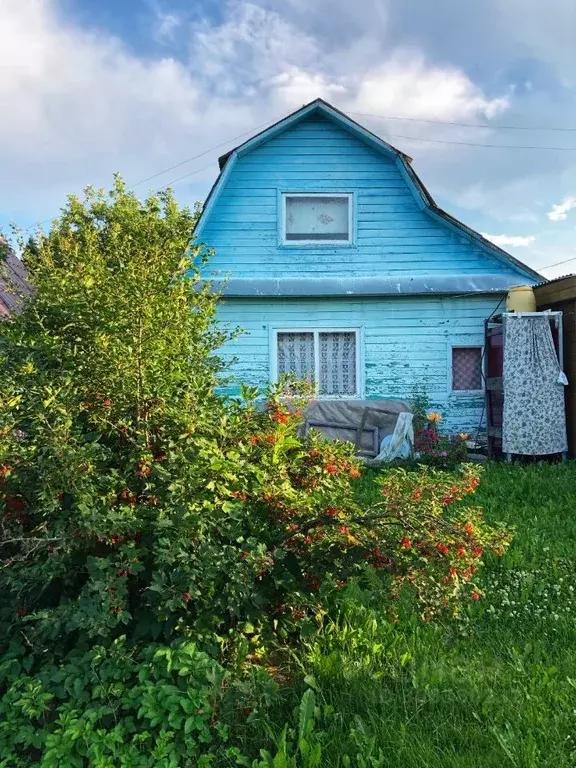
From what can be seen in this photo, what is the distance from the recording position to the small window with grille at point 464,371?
10344mm

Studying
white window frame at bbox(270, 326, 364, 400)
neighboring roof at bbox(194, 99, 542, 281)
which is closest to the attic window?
neighboring roof at bbox(194, 99, 542, 281)

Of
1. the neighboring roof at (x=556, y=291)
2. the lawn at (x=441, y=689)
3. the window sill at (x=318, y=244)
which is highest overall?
the window sill at (x=318, y=244)

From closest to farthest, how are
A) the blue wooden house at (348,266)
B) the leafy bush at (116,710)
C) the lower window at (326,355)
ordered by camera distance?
the leafy bush at (116,710) < the blue wooden house at (348,266) < the lower window at (326,355)

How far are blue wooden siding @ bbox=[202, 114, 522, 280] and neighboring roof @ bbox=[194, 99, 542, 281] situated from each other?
0.45 feet

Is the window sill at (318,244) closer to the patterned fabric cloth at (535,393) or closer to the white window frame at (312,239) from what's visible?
the white window frame at (312,239)

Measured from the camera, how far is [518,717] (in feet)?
8.21

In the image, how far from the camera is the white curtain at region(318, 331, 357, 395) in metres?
10.3

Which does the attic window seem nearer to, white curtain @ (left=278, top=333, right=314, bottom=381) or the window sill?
the window sill

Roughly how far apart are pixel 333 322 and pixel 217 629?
7.90 metres

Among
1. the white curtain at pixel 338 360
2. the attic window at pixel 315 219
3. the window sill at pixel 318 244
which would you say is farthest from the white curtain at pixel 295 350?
the attic window at pixel 315 219

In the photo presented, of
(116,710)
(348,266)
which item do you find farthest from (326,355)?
(116,710)

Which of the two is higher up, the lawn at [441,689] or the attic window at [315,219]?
the attic window at [315,219]

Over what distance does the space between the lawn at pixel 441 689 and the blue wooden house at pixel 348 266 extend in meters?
6.45

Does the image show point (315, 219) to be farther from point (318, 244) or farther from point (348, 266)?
point (348, 266)
